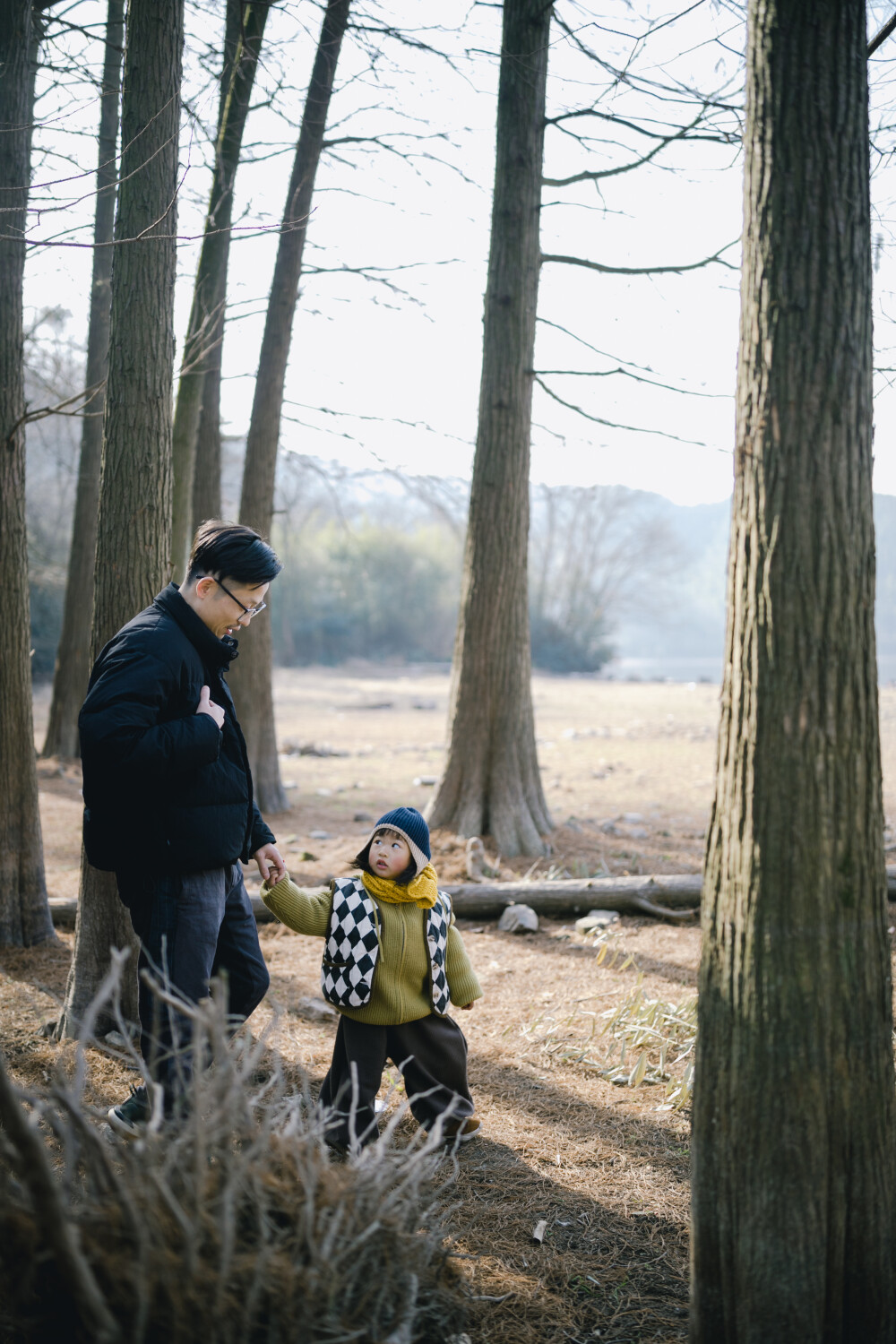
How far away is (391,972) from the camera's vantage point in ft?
10.4

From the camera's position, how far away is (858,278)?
2102mm

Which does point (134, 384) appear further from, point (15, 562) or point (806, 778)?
point (806, 778)

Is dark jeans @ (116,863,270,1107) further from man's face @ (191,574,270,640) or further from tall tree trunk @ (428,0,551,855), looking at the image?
tall tree trunk @ (428,0,551,855)

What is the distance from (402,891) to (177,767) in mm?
975

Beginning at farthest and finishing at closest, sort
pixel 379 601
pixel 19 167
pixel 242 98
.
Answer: pixel 379 601
pixel 242 98
pixel 19 167

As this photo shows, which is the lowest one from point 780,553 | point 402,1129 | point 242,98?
point 402,1129

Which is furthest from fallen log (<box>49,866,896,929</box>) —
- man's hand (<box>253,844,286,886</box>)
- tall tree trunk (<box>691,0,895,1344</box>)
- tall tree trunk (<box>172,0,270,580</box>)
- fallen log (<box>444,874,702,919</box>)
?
tall tree trunk (<box>691,0,895,1344</box>)

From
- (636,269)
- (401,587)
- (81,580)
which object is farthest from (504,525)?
(401,587)

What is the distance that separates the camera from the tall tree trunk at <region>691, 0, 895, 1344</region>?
2062 mm

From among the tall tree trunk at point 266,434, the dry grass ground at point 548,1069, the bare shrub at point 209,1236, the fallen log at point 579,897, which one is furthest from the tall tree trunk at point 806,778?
the tall tree trunk at point 266,434

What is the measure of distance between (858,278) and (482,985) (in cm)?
396

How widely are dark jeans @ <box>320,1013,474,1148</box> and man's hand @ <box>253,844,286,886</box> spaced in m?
0.58

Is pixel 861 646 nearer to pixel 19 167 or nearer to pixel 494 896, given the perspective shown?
pixel 494 896

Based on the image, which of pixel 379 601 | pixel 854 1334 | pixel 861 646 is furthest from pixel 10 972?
pixel 379 601
